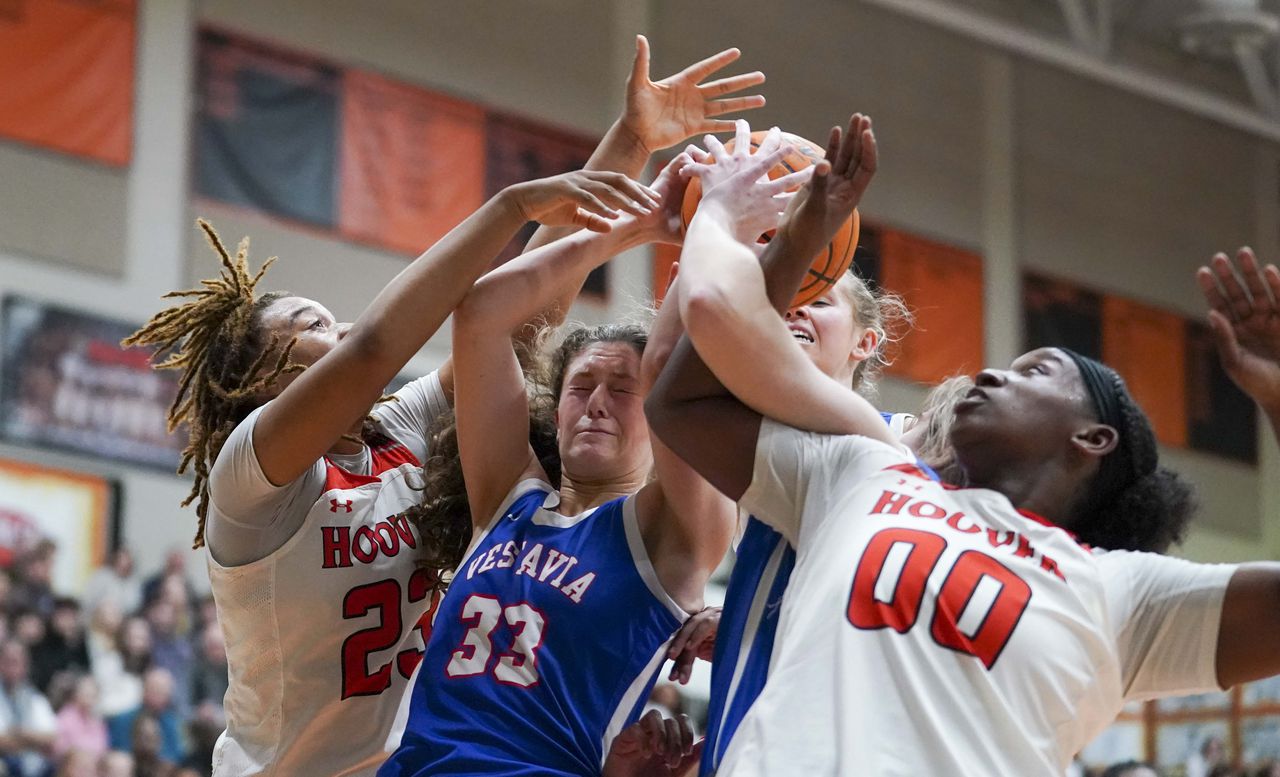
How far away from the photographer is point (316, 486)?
12.8 ft

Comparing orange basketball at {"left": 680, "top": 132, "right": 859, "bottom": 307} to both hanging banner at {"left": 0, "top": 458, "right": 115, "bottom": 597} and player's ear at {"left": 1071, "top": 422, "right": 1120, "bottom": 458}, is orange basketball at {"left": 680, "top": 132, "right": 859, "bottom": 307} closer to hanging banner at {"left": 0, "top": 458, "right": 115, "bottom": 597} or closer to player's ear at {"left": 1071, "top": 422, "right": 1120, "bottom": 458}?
player's ear at {"left": 1071, "top": 422, "right": 1120, "bottom": 458}

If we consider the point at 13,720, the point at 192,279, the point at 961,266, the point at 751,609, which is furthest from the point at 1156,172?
the point at 751,609

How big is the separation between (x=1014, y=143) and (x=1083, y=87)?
3.92 feet

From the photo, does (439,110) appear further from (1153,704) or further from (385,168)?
(1153,704)

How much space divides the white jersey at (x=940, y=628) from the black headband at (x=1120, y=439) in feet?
0.59

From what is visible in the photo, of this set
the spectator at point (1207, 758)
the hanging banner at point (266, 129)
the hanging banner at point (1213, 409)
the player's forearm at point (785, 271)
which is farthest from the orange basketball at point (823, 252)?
the hanging banner at point (1213, 409)

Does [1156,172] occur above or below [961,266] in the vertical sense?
above

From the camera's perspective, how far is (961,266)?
15.0 meters

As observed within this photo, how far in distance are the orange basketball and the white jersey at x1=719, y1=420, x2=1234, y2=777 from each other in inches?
24.6

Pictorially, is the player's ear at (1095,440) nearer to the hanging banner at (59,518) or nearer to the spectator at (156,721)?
the spectator at (156,721)

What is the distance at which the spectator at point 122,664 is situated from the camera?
31.8ft

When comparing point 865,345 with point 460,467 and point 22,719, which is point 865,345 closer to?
point 460,467

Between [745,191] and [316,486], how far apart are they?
4.38ft

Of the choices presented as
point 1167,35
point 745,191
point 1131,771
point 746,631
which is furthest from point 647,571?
point 1167,35
